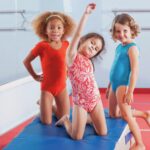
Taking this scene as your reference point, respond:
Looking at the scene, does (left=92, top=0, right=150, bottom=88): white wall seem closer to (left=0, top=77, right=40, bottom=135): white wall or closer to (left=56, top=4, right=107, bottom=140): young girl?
(left=0, top=77, right=40, bottom=135): white wall

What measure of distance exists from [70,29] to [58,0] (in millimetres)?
2263

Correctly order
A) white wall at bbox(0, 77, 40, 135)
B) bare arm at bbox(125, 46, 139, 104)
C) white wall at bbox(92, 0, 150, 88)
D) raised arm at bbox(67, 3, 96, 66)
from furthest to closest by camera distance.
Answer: white wall at bbox(92, 0, 150, 88), white wall at bbox(0, 77, 40, 135), bare arm at bbox(125, 46, 139, 104), raised arm at bbox(67, 3, 96, 66)

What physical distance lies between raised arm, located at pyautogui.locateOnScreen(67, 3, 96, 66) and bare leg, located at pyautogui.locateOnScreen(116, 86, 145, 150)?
54cm

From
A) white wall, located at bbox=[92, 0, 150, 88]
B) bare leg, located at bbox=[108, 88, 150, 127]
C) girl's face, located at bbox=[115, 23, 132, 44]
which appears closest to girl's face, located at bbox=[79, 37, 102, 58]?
girl's face, located at bbox=[115, 23, 132, 44]

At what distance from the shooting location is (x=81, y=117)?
2992 mm

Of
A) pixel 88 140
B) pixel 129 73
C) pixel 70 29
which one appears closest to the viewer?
pixel 88 140

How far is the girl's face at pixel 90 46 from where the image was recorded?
2998 millimetres

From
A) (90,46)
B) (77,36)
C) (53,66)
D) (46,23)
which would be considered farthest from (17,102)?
(77,36)

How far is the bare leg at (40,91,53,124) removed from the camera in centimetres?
341

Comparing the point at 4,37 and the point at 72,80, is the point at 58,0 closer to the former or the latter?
the point at 4,37

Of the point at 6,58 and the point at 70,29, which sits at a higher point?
the point at 70,29

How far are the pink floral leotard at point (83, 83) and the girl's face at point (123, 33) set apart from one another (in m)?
0.37

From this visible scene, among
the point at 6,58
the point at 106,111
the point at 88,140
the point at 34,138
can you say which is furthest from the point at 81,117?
the point at 6,58

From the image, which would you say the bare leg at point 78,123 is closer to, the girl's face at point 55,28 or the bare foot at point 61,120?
the bare foot at point 61,120
